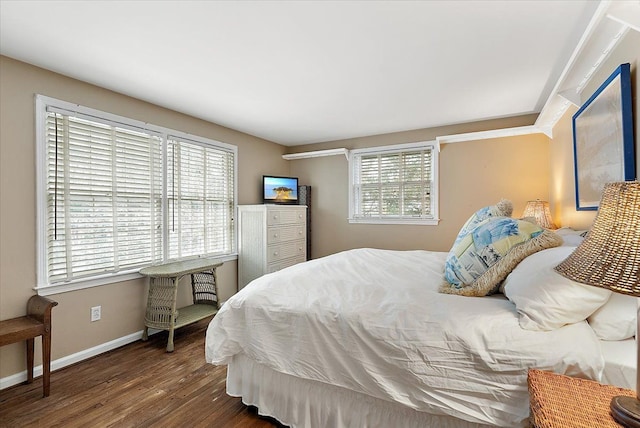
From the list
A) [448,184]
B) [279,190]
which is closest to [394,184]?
[448,184]

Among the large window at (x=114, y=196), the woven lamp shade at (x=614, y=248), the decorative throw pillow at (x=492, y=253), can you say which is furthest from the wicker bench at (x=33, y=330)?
the woven lamp shade at (x=614, y=248)

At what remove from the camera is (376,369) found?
1.34m

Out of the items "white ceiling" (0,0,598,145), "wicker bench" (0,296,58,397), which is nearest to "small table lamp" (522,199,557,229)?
"white ceiling" (0,0,598,145)

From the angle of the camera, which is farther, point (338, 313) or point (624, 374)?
point (338, 313)

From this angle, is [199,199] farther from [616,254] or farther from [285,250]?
[616,254]

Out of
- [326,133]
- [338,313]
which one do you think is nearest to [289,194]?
[326,133]

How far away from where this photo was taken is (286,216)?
13.4ft

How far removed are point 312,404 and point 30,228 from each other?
8.01ft

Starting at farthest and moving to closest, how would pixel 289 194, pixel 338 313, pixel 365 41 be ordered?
pixel 289 194, pixel 365 41, pixel 338 313

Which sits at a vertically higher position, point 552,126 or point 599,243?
point 552,126

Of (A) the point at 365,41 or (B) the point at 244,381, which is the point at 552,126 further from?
(B) the point at 244,381

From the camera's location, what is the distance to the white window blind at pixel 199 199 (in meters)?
3.25

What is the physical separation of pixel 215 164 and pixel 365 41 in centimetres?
250

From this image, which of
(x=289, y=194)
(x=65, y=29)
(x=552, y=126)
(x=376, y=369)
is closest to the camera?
(x=376, y=369)
